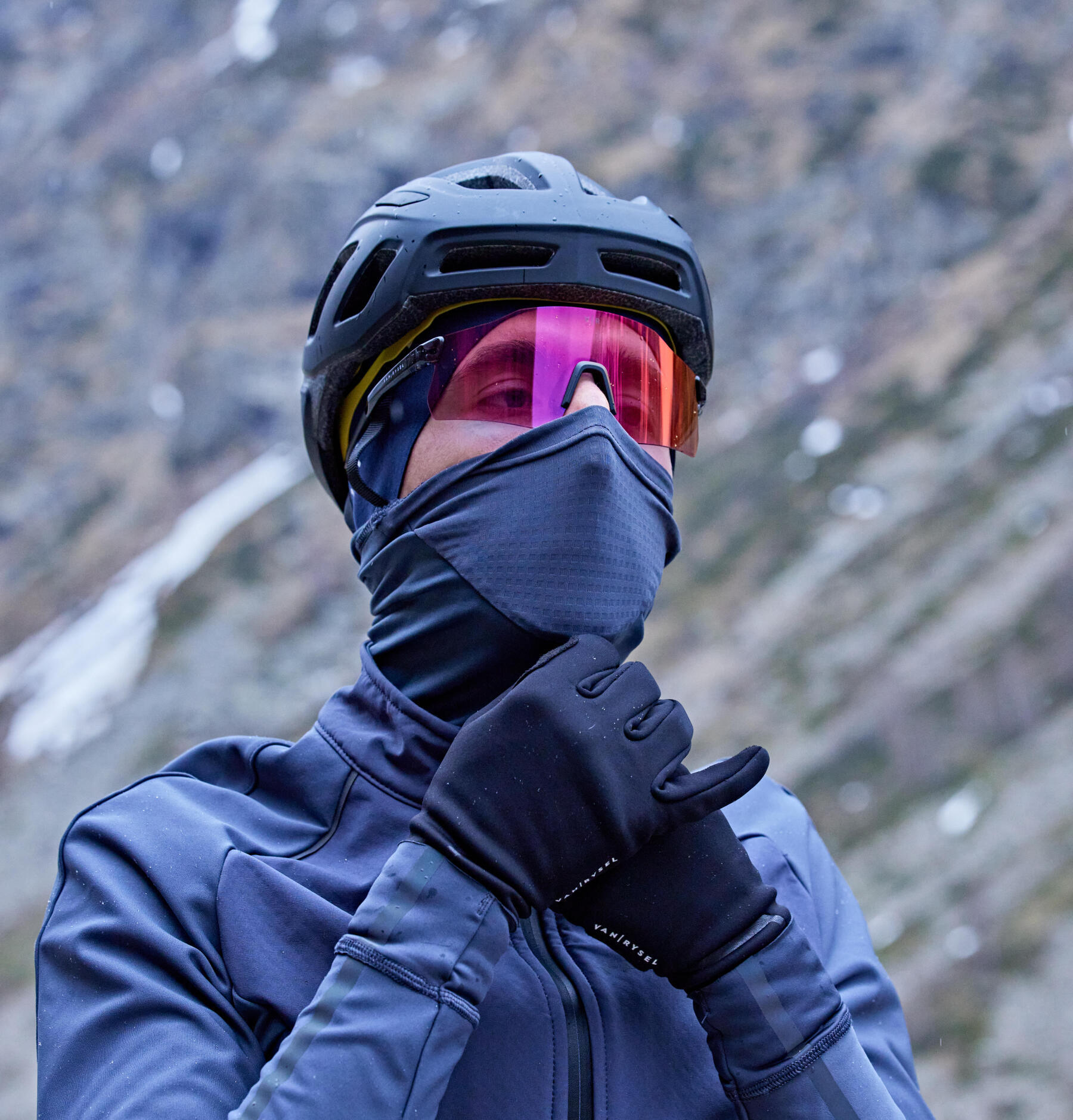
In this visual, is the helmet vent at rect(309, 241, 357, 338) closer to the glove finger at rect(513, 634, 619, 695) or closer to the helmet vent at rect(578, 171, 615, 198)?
the helmet vent at rect(578, 171, 615, 198)

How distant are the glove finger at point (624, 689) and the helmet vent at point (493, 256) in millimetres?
1160

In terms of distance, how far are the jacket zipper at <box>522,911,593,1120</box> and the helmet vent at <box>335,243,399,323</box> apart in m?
1.70

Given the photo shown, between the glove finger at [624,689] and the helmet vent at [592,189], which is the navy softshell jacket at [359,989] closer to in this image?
the glove finger at [624,689]

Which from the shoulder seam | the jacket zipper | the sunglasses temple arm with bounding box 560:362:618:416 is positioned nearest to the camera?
the jacket zipper

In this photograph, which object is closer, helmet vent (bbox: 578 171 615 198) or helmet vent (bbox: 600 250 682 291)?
helmet vent (bbox: 600 250 682 291)

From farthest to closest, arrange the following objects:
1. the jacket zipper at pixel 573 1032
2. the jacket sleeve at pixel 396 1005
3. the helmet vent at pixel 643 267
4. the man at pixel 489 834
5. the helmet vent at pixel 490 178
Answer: the helmet vent at pixel 490 178
the helmet vent at pixel 643 267
the jacket zipper at pixel 573 1032
the man at pixel 489 834
the jacket sleeve at pixel 396 1005

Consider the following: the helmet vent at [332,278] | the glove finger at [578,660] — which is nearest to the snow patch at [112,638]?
the helmet vent at [332,278]

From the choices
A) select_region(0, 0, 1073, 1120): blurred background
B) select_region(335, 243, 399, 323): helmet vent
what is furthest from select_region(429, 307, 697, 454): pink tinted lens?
select_region(0, 0, 1073, 1120): blurred background

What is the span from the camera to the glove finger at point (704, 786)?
221 centimetres

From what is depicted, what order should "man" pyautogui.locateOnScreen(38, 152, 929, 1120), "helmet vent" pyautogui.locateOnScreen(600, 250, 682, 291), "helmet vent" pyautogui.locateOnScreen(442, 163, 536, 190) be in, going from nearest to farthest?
"man" pyautogui.locateOnScreen(38, 152, 929, 1120) → "helmet vent" pyautogui.locateOnScreen(600, 250, 682, 291) → "helmet vent" pyautogui.locateOnScreen(442, 163, 536, 190)

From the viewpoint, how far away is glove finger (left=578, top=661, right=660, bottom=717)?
7.45ft

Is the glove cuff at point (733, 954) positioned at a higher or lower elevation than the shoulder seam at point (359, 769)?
lower

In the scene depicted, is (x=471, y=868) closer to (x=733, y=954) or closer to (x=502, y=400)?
Answer: (x=733, y=954)

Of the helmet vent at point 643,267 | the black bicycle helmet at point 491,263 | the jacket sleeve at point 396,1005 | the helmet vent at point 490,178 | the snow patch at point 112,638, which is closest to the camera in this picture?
the jacket sleeve at point 396,1005
